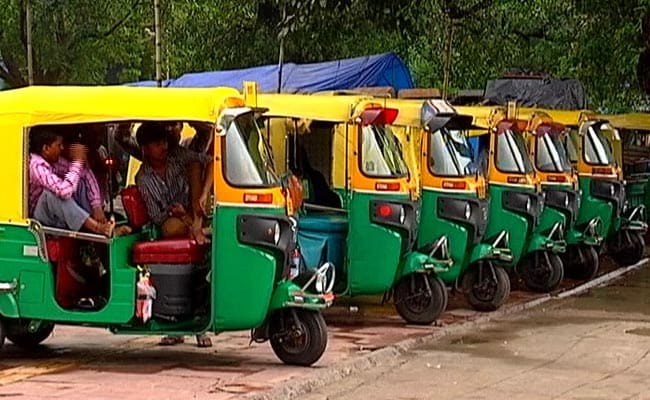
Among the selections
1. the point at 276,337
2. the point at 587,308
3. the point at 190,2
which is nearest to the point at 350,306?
the point at 587,308

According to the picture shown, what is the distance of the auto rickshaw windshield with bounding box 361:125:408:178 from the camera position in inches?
489

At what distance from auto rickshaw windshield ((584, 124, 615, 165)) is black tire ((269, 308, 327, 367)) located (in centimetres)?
840

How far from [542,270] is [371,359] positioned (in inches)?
228

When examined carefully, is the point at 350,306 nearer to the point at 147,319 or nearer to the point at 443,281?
the point at 443,281

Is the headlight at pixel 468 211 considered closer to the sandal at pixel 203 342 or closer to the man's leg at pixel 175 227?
the sandal at pixel 203 342

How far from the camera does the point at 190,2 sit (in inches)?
886

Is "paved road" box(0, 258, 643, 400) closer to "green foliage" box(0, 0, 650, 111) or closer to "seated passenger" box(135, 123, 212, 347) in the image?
"seated passenger" box(135, 123, 212, 347)

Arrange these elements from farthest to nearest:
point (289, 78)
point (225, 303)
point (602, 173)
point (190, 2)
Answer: point (190, 2)
point (289, 78)
point (602, 173)
point (225, 303)

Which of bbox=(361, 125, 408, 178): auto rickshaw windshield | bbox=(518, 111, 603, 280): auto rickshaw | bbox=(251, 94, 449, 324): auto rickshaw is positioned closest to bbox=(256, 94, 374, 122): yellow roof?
bbox=(251, 94, 449, 324): auto rickshaw

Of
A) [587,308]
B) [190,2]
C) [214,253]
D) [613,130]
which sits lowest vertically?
[587,308]

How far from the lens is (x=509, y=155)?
48.8 feet

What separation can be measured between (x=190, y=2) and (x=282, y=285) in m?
13.3

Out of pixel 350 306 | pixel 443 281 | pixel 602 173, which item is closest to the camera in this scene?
pixel 443 281

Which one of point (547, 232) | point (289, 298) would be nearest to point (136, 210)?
point (289, 298)
